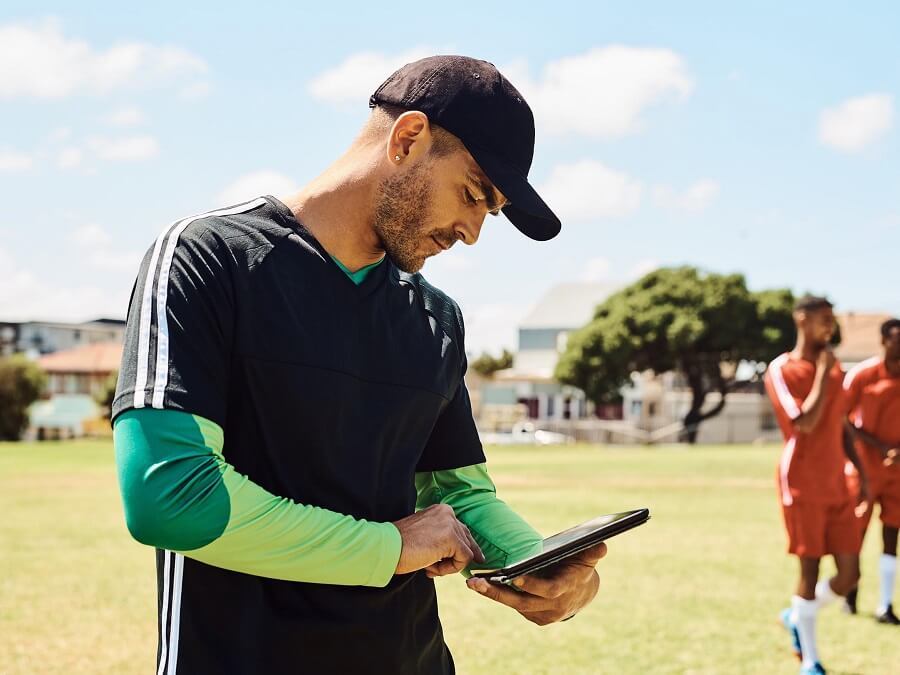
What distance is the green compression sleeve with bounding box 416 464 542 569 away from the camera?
8.11 feet

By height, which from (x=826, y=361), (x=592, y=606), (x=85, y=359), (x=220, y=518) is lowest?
(x=592, y=606)

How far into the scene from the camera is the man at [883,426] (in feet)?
31.1

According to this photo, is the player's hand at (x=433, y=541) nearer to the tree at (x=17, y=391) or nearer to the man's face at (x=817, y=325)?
the man's face at (x=817, y=325)

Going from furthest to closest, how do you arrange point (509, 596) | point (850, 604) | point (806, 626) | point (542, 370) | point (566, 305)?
point (566, 305) → point (542, 370) → point (850, 604) → point (806, 626) → point (509, 596)

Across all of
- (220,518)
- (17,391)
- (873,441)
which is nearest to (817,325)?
(873,441)

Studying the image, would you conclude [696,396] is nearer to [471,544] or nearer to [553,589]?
[553,589]

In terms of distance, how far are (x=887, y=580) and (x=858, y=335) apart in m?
76.0

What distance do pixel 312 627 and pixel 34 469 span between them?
1312 inches

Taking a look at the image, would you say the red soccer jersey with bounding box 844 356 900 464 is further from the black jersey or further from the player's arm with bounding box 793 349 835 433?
the black jersey

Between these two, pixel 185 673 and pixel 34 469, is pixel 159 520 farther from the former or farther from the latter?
pixel 34 469

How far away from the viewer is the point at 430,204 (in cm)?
225

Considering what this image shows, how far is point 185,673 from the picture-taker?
206cm

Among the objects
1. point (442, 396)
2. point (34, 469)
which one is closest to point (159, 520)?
point (442, 396)

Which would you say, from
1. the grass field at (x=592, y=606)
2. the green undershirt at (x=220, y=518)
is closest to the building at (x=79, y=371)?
the grass field at (x=592, y=606)
